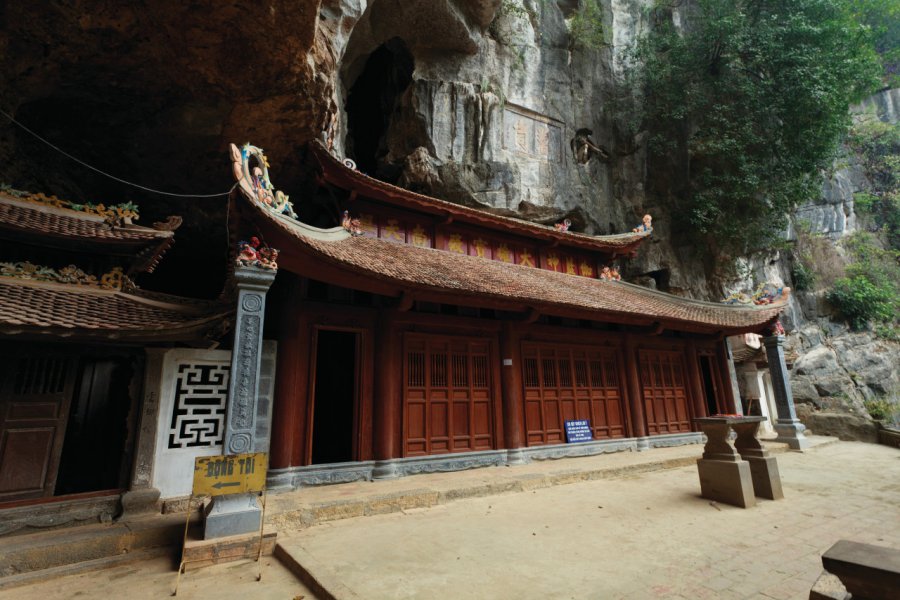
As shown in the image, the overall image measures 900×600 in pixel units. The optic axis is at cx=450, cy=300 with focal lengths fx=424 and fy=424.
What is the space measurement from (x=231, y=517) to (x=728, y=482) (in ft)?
20.2

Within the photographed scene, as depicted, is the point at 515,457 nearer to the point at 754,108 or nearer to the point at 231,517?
the point at 231,517

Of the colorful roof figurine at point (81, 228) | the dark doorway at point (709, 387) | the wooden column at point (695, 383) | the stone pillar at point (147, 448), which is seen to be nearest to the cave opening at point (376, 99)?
the colorful roof figurine at point (81, 228)

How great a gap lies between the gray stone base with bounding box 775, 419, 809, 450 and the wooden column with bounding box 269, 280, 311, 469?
1210 cm

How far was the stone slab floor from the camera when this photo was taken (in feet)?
10.8

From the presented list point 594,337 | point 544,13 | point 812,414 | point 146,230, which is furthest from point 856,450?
point 544,13

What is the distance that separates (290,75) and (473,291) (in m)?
5.04

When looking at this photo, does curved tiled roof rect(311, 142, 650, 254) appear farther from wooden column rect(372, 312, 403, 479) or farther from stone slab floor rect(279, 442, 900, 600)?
stone slab floor rect(279, 442, 900, 600)

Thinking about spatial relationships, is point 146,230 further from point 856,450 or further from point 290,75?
point 856,450

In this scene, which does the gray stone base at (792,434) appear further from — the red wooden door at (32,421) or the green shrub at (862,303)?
the red wooden door at (32,421)

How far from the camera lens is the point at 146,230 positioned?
7141 mm

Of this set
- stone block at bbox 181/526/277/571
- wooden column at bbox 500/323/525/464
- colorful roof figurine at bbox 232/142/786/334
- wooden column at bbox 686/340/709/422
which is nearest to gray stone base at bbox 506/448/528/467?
wooden column at bbox 500/323/525/464

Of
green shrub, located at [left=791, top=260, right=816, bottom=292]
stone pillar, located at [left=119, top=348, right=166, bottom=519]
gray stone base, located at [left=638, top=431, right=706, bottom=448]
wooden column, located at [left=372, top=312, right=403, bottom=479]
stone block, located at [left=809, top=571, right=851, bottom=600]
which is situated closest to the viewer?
stone block, located at [left=809, top=571, right=851, bottom=600]

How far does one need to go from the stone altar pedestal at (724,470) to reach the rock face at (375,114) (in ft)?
28.4

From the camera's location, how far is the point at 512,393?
888cm
